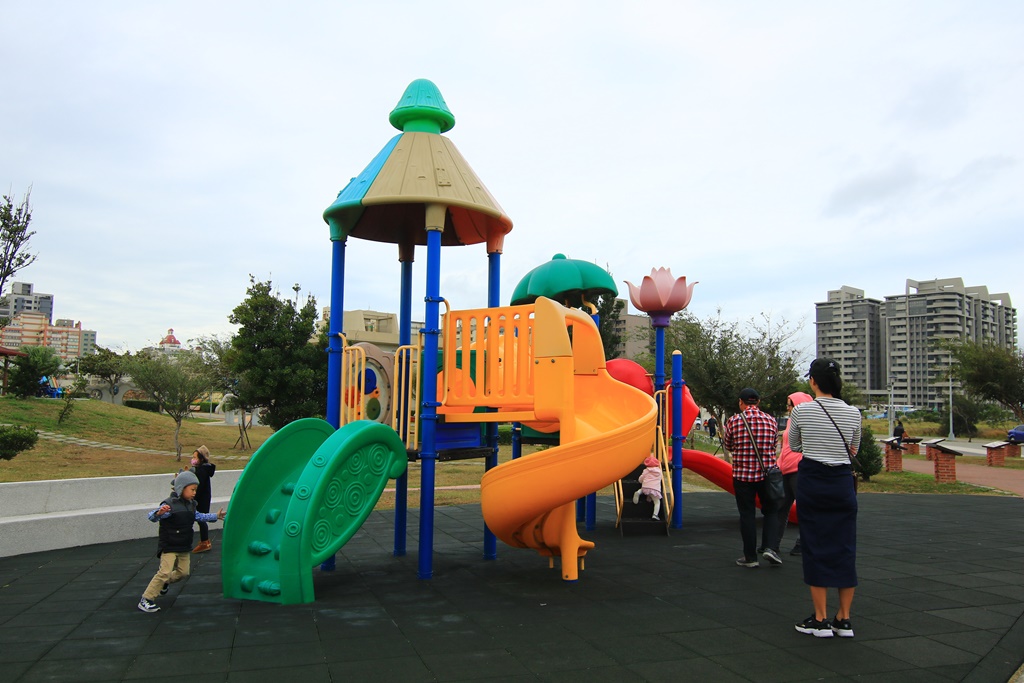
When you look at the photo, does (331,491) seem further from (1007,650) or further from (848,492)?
(1007,650)

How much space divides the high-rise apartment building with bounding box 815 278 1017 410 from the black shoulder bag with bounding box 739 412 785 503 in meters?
78.1

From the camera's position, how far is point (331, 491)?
6051 mm

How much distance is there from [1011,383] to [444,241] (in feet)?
104

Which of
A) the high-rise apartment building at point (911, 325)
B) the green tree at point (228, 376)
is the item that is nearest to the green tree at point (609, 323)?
the green tree at point (228, 376)

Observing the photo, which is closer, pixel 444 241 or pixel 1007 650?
pixel 1007 650

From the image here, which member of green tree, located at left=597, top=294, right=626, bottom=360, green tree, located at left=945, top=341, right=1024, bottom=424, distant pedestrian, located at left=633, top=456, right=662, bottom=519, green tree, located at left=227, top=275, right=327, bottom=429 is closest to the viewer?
distant pedestrian, located at left=633, top=456, right=662, bottom=519

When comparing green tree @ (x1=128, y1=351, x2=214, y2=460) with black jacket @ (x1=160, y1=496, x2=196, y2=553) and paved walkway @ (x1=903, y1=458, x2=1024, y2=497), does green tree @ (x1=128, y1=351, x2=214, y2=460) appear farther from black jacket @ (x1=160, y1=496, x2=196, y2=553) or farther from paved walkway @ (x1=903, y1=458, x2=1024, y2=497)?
paved walkway @ (x1=903, y1=458, x2=1024, y2=497)

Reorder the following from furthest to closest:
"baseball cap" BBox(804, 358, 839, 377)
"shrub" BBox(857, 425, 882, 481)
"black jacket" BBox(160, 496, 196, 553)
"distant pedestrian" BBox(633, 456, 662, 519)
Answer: "shrub" BBox(857, 425, 882, 481), "distant pedestrian" BBox(633, 456, 662, 519), "black jacket" BBox(160, 496, 196, 553), "baseball cap" BBox(804, 358, 839, 377)

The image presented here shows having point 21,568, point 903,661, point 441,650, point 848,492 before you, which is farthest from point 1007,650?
point 21,568

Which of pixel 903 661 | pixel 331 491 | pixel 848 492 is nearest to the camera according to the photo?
pixel 903 661

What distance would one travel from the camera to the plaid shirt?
7.10 m

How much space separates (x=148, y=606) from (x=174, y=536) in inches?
22.0

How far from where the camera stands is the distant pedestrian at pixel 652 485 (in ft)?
32.5

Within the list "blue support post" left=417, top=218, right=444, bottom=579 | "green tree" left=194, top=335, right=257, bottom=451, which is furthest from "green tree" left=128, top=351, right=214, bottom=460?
"blue support post" left=417, top=218, right=444, bottom=579
